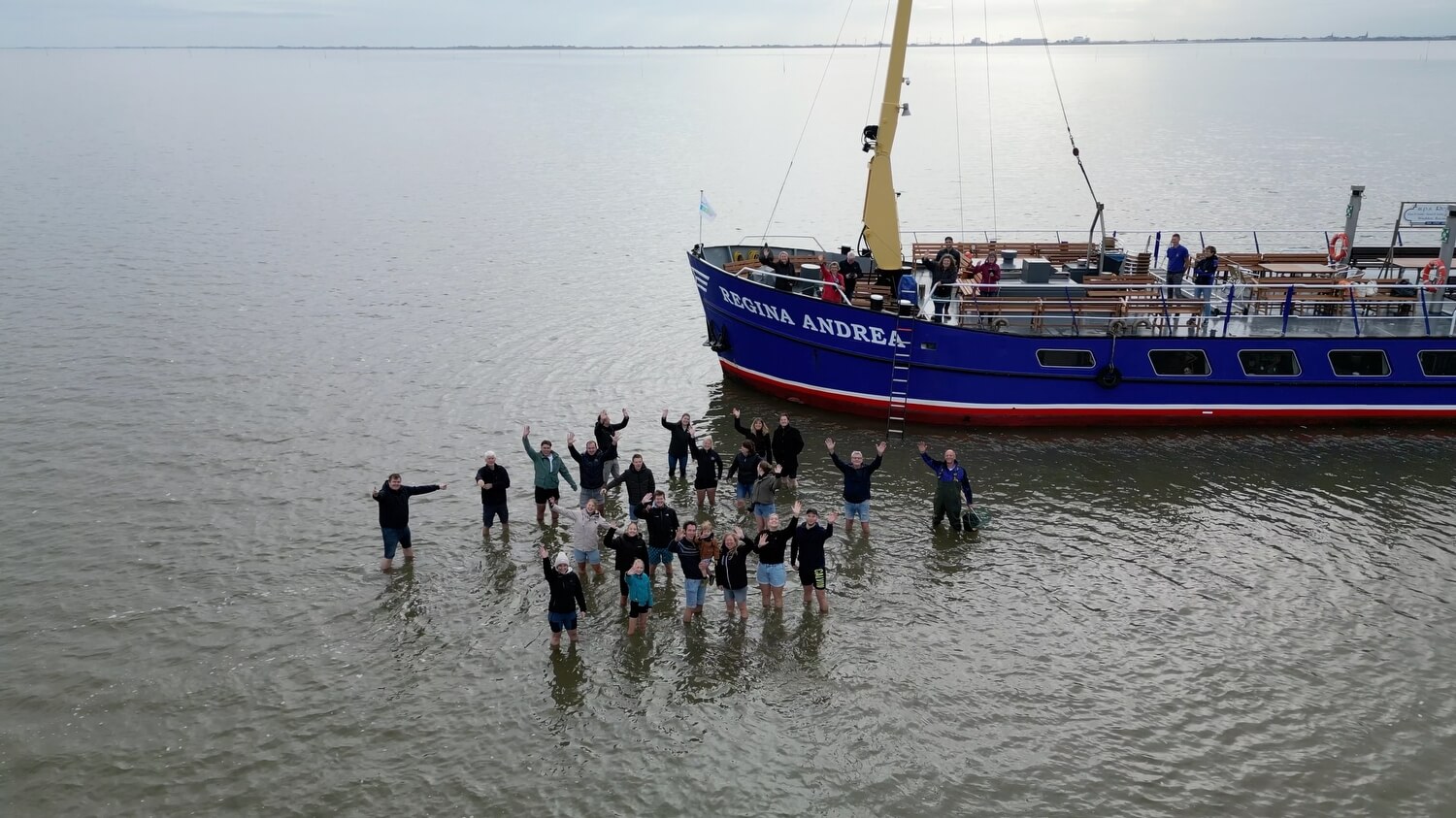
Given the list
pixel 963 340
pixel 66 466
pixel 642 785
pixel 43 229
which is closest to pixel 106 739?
Answer: pixel 642 785

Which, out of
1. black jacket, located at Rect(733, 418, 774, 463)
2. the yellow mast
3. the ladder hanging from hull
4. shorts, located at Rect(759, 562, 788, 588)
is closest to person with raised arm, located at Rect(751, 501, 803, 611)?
shorts, located at Rect(759, 562, 788, 588)

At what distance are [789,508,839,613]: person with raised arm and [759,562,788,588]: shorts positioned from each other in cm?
26

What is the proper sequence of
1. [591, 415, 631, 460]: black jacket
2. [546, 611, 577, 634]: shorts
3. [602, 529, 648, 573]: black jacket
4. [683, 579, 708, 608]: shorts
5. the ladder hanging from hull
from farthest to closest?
the ladder hanging from hull, [591, 415, 631, 460]: black jacket, [683, 579, 708, 608]: shorts, [602, 529, 648, 573]: black jacket, [546, 611, 577, 634]: shorts

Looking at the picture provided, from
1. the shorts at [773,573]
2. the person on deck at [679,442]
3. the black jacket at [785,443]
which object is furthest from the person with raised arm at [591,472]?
the black jacket at [785,443]

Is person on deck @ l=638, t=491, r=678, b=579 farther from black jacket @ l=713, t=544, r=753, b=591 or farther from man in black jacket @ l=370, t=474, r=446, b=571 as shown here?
man in black jacket @ l=370, t=474, r=446, b=571

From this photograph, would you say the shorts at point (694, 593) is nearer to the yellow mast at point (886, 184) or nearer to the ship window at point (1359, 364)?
the yellow mast at point (886, 184)

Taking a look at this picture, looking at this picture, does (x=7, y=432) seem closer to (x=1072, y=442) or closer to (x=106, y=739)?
(x=106, y=739)

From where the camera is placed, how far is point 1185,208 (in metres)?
51.6

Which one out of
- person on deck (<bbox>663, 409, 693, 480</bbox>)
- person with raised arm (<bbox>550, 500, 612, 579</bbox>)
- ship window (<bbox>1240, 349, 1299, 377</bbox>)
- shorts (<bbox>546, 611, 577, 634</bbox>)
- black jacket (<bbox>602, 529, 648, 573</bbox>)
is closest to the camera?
shorts (<bbox>546, 611, 577, 634</bbox>)

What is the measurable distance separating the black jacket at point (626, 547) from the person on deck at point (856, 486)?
141 inches

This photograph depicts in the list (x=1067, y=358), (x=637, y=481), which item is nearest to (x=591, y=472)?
(x=637, y=481)

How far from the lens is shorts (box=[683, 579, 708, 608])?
12.6 metres

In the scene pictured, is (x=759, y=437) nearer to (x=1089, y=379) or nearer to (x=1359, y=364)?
(x=1089, y=379)

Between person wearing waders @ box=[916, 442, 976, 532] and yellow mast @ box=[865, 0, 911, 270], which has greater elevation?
yellow mast @ box=[865, 0, 911, 270]
